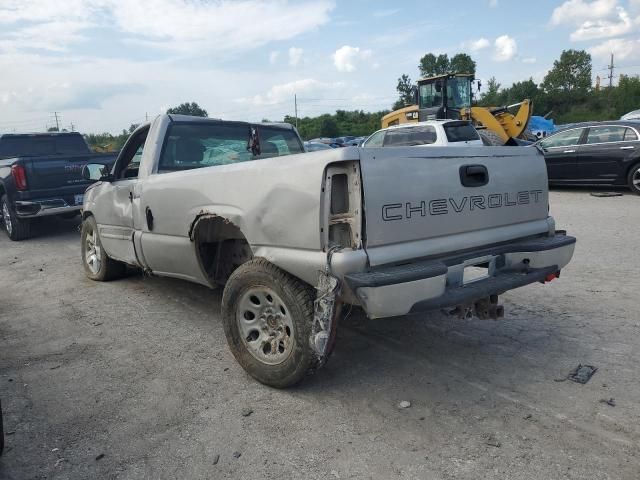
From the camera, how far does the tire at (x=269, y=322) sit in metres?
3.03

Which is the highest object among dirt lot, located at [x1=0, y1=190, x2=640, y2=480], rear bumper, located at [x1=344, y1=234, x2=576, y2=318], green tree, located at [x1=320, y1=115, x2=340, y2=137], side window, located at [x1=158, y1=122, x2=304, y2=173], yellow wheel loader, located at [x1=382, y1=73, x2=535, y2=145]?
green tree, located at [x1=320, y1=115, x2=340, y2=137]

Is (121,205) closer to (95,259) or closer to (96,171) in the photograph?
(96,171)

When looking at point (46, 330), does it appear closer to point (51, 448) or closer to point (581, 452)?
point (51, 448)

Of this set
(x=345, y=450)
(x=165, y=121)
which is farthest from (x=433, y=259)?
(x=165, y=121)

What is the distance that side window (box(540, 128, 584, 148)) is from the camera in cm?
1205

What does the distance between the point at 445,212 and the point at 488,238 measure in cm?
46

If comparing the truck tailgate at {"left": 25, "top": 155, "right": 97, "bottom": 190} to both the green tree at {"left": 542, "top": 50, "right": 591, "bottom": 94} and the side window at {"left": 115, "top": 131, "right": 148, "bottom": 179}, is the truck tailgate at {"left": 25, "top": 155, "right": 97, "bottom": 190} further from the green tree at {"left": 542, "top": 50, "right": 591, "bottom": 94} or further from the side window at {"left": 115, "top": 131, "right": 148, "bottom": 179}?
the green tree at {"left": 542, "top": 50, "right": 591, "bottom": 94}

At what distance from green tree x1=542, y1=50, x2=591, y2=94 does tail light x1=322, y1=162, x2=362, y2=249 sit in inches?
3002

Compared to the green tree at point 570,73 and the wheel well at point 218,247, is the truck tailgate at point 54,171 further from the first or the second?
the green tree at point 570,73

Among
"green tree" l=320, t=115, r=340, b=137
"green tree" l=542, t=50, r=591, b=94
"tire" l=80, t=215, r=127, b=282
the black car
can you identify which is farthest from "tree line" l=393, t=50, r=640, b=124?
"tire" l=80, t=215, r=127, b=282

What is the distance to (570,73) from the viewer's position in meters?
71.4

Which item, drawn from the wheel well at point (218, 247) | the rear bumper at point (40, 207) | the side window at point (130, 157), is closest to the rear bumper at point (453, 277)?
the wheel well at point (218, 247)

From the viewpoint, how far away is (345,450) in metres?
2.69

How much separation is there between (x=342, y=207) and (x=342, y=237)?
0.17 meters
